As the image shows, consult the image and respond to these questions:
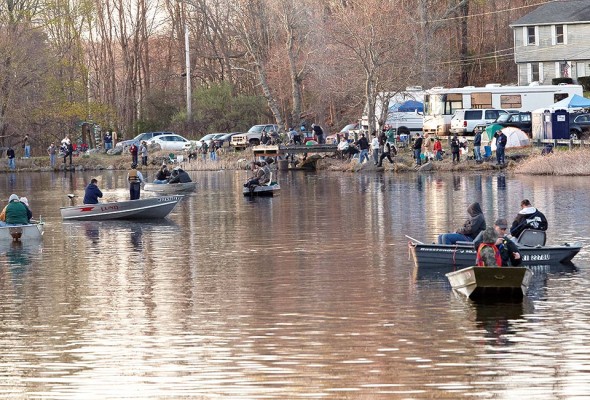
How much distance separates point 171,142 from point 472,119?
25710 mm

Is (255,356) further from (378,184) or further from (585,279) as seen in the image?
(378,184)

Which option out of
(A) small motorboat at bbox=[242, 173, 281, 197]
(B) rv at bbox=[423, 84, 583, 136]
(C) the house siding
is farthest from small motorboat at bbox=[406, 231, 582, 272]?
(C) the house siding

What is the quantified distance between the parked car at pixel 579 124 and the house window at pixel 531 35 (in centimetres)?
2798

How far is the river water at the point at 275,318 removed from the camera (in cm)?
1761

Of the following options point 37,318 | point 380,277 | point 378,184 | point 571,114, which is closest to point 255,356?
point 37,318

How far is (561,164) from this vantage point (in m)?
62.2

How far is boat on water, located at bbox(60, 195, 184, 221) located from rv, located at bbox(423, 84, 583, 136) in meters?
36.4

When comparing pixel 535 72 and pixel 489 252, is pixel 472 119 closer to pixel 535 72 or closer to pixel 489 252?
pixel 535 72

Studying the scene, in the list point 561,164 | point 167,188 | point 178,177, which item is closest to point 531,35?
point 561,164

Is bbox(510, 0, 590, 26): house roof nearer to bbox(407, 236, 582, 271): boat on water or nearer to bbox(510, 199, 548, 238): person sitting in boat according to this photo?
bbox(510, 199, 548, 238): person sitting in boat

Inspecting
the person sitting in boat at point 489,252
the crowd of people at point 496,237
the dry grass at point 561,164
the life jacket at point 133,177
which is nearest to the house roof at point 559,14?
the dry grass at point 561,164

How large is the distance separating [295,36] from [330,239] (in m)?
54.0

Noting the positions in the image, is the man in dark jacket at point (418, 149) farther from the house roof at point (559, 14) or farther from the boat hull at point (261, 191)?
the house roof at point (559, 14)

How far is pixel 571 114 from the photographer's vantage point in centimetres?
6956
